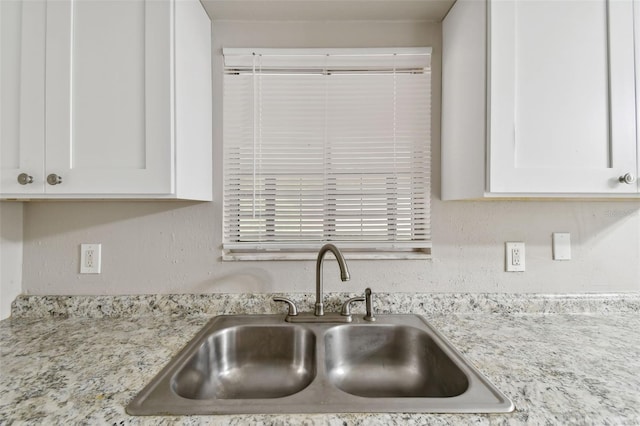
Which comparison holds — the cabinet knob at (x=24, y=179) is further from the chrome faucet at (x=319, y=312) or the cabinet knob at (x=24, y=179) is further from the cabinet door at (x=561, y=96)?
the cabinet door at (x=561, y=96)

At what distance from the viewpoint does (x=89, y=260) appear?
1266mm

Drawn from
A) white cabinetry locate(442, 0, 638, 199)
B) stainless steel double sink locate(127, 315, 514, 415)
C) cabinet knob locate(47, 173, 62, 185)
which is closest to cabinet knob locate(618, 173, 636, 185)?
white cabinetry locate(442, 0, 638, 199)

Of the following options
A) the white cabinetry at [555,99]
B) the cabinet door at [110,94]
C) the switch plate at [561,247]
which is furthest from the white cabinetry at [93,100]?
the switch plate at [561,247]

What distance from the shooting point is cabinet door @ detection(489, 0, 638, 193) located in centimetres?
96

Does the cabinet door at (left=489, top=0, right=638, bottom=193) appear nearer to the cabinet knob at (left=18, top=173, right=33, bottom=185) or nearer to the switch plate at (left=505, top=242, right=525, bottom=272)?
the switch plate at (left=505, top=242, right=525, bottom=272)

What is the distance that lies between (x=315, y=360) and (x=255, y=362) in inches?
12.0

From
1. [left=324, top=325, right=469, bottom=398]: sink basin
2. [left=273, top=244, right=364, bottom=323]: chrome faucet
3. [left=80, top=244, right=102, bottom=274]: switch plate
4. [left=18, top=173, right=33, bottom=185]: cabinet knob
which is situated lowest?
[left=324, top=325, right=469, bottom=398]: sink basin

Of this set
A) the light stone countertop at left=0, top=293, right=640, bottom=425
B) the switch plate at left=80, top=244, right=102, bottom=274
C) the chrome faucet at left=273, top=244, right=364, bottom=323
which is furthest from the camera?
the switch plate at left=80, top=244, right=102, bottom=274

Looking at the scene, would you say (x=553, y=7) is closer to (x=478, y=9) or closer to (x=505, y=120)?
(x=478, y=9)

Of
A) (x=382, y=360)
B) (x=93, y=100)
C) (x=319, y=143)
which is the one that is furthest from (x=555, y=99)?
(x=93, y=100)

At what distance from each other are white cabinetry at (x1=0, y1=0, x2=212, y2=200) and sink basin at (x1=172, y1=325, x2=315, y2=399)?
1.93 ft

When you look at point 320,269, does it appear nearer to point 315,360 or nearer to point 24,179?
point 315,360

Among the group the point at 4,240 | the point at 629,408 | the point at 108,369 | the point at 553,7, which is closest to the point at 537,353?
the point at 629,408

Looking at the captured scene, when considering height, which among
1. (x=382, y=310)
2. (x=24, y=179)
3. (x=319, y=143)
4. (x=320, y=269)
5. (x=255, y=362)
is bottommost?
(x=255, y=362)
